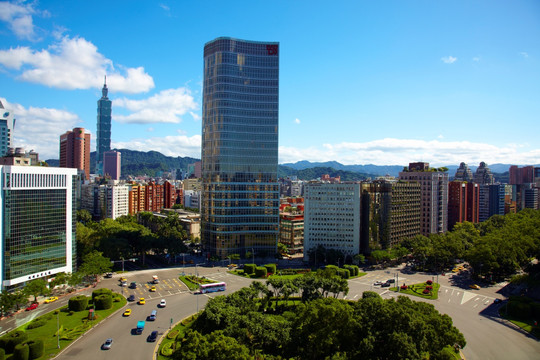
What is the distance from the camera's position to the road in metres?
62.0

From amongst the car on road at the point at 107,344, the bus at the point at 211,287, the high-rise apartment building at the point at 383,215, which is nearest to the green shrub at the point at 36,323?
the car on road at the point at 107,344

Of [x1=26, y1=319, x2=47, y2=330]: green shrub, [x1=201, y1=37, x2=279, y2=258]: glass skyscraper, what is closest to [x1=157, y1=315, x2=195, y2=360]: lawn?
[x1=26, y1=319, x2=47, y2=330]: green shrub

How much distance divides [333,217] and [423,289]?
138 feet

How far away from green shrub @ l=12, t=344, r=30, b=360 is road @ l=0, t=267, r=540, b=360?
4.86 metres

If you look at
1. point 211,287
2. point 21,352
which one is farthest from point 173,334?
point 211,287

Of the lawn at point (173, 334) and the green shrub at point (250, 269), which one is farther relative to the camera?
the green shrub at point (250, 269)

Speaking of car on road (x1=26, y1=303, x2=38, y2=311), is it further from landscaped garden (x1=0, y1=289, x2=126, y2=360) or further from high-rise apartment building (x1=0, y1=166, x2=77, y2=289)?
high-rise apartment building (x1=0, y1=166, x2=77, y2=289)

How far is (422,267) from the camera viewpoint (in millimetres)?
123375

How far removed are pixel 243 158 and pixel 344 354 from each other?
9727 cm

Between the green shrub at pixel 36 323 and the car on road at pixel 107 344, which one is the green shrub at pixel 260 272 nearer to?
the car on road at pixel 107 344

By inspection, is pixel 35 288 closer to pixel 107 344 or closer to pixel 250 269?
pixel 107 344

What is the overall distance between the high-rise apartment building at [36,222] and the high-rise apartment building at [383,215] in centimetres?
9380

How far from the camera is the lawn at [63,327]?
205 feet

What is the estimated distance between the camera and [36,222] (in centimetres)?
8825
